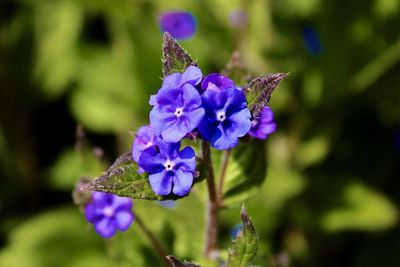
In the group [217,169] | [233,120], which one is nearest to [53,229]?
[217,169]

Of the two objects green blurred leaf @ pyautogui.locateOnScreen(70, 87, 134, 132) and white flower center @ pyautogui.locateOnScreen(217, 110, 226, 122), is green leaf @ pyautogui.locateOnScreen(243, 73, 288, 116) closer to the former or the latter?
white flower center @ pyautogui.locateOnScreen(217, 110, 226, 122)

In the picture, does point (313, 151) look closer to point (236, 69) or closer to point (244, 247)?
point (236, 69)

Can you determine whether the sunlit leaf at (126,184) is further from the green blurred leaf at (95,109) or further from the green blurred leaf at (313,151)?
the green blurred leaf at (95,109)

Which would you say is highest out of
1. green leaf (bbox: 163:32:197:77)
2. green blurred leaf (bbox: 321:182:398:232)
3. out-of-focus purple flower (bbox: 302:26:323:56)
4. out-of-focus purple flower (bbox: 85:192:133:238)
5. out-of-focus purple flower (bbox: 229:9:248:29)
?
green leaf (bbox: 163:32:197:77)

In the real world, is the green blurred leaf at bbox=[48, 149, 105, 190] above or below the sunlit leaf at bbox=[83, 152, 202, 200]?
below

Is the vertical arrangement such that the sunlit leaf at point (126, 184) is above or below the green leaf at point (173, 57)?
below

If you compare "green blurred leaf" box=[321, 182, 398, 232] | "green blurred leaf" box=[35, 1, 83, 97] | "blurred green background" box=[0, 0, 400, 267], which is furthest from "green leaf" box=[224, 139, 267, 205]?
"green blurred leaf" box=[35, 1, 83, 97]

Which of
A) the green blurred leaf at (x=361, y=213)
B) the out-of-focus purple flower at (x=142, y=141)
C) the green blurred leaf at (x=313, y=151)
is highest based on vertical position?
the out-of-focus purple flower at (x=142, y=141)

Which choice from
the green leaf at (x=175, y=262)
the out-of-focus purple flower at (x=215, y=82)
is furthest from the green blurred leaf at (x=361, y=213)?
the out-of-focus purple flower at (x=215, y=82)

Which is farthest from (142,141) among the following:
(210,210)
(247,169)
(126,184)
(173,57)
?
(247,169)
